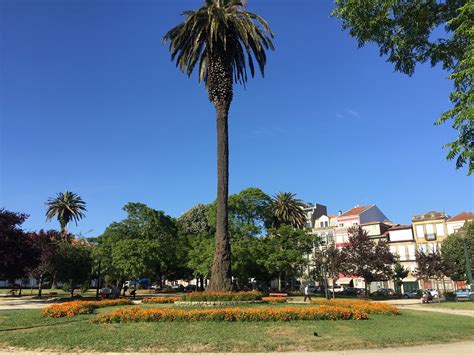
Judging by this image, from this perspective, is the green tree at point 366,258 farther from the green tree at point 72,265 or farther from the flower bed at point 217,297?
the flower bed at point 217,297

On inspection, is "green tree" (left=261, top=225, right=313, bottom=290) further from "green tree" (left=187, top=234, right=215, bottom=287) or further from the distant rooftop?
the distant rooftop

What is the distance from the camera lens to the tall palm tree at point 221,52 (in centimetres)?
2494

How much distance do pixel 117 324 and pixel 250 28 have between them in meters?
19.0

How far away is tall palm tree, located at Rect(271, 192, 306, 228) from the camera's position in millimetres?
63688

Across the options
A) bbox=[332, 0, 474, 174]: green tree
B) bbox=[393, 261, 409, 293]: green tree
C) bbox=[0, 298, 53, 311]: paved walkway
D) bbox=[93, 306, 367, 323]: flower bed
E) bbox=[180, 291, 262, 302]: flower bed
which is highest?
bbox=[332, 0, 474, 174]: green tree

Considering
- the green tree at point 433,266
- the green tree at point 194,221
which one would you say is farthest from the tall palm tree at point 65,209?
the green tree at point 433,266

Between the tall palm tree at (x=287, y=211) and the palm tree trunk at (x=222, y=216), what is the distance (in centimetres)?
3810

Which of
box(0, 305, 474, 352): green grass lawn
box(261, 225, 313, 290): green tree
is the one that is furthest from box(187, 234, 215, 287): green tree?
box(0, 305, 474, 352): green grass lawn

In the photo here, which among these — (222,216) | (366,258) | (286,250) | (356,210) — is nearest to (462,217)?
(356,210)

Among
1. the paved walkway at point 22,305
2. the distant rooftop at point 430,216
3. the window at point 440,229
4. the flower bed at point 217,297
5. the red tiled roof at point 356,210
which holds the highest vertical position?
the red tiled roof at point 356,210

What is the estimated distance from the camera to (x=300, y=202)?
65500mm

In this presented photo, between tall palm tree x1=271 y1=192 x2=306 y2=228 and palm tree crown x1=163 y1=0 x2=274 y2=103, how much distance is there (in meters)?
38.3

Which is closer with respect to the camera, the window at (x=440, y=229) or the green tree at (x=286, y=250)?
the green tree at (x=286, y=250)

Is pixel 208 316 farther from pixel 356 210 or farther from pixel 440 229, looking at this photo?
pixel 356 210
